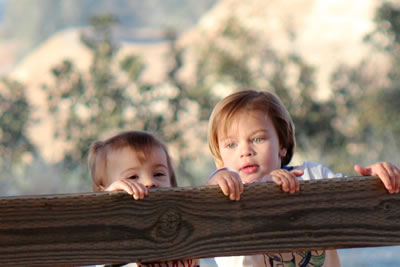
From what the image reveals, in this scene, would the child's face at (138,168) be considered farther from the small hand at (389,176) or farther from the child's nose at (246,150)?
the small hand at (389,176)

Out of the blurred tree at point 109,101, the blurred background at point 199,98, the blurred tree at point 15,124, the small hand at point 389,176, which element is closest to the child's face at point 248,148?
the small hand at point 389,176

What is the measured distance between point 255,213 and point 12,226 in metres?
0.44

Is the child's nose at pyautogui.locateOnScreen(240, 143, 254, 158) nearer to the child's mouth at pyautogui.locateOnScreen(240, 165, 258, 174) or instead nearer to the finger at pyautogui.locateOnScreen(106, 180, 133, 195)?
the child's mouth at pyautogui.locateOnScreen(240, 165, 258, 174)

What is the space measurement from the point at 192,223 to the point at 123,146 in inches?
39.0

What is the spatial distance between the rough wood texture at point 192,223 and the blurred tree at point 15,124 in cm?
1267

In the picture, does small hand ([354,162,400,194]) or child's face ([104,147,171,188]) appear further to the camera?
child's face ([104,147,171,188])

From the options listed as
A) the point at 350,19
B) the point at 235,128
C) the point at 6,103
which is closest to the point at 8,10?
the point at 350,19

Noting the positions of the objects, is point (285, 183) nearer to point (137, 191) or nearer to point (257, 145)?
point (137, 191)

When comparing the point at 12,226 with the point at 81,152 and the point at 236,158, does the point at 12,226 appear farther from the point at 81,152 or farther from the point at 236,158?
the point at 81,152

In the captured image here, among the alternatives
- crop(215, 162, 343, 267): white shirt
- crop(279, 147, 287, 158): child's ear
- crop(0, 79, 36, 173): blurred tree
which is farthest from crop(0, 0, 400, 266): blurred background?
crop(215, 162, 343, 267): white shirt

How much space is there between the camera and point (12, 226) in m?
1.31

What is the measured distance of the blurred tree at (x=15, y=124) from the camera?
548 inches

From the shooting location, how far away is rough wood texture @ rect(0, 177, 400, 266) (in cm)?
131

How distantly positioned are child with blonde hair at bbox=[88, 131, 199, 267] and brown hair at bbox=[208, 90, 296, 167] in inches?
6.3
